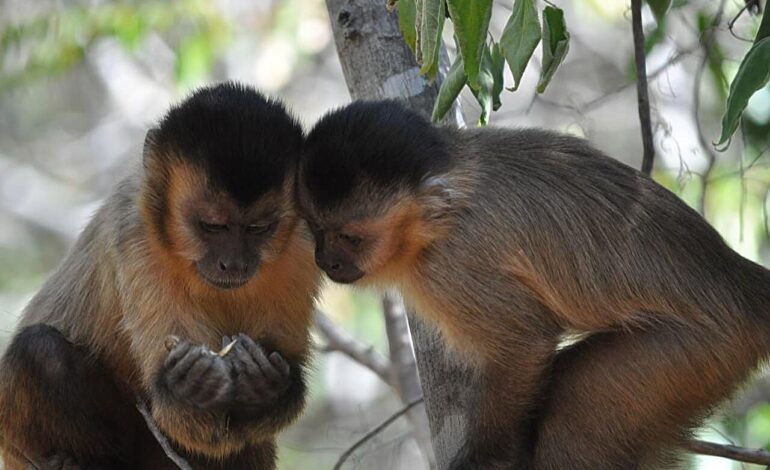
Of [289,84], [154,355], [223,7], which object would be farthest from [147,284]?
[289,84]

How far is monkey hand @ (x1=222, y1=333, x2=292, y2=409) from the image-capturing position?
4.04 m

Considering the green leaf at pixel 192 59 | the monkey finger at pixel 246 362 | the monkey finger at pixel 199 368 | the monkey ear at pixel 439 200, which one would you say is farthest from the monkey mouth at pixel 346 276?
the green leaf at pixel 192 59

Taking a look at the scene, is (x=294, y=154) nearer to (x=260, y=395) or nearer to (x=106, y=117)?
(x=260, y=395)

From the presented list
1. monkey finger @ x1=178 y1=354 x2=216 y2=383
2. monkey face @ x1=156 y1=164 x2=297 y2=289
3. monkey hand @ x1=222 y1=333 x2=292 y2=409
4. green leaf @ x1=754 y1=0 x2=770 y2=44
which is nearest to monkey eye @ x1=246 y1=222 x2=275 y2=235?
monkey face @ x1=156 y1=164 x2=297 y2=289

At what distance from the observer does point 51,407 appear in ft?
14.3

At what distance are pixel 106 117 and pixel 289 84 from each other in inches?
86.9

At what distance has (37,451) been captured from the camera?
4.41m

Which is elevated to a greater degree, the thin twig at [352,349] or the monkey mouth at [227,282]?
the monkey mouth at [227,282]

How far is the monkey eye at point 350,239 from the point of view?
13.9 feet

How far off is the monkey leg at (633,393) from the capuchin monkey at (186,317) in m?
0.99

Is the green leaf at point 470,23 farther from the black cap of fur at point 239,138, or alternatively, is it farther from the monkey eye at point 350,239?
the monkey eye at point 350,239

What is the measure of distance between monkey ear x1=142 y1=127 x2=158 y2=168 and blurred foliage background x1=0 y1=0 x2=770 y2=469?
80.2 inches

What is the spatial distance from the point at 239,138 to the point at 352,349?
2.43 m

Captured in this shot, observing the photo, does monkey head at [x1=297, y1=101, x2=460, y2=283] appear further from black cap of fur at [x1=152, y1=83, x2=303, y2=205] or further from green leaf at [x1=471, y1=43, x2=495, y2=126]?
green leaf at [x1=471, y1=43, x2=495, y2=126]
